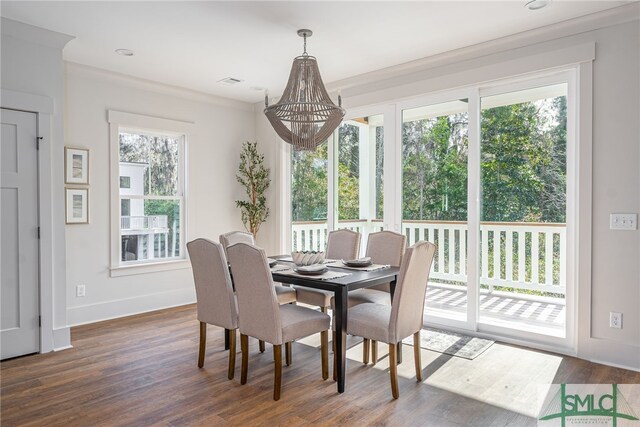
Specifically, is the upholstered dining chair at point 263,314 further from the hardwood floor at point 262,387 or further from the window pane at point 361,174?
the window pane at point 361,174

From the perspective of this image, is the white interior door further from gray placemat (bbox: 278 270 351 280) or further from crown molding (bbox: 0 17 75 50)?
gray placemat (bbox: 278 270 351 280)

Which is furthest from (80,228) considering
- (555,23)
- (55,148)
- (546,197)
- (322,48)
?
(555,23)

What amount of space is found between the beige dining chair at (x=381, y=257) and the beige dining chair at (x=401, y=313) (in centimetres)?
49

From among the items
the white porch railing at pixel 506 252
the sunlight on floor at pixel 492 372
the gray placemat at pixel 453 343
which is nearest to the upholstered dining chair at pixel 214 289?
the sunlight on floor at pixel 492 372

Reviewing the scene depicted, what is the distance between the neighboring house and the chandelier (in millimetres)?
2441

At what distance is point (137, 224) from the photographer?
192 inches

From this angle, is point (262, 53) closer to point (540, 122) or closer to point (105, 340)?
point (540, 122)

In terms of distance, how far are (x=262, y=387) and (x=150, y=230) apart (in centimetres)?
293

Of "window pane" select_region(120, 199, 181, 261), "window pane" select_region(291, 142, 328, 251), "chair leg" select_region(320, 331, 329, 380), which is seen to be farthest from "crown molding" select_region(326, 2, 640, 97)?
"window pane" select_region(120, 199, 181, 261)

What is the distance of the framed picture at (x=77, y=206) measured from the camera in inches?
164

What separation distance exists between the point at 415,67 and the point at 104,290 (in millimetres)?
4091

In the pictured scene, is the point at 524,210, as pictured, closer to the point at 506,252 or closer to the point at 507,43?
the point at 506,252

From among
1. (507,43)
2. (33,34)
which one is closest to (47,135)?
(33,34)

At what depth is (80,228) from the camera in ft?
14.1
